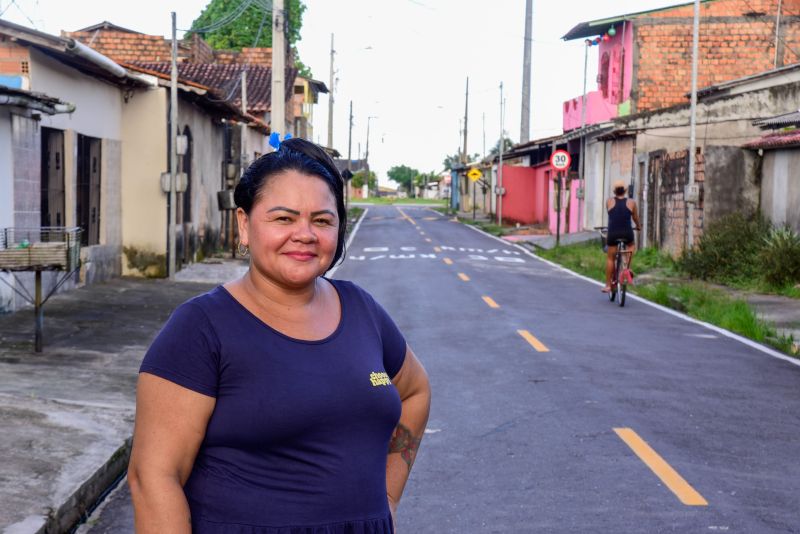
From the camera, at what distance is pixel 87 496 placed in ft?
20.1

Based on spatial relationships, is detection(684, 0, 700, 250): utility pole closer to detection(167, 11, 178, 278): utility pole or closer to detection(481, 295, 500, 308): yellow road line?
detection(481, 295, 500, 308): yellow road line

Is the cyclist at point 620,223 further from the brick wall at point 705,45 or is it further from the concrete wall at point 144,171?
the brick wall at point 705,45

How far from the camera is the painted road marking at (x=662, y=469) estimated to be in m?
6.25

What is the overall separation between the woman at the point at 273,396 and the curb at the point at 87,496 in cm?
303

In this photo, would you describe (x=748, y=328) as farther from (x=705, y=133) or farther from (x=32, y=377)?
(x=705, y=133)

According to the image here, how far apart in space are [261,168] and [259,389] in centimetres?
59

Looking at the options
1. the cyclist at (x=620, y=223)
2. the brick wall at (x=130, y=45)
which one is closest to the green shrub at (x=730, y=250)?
the cyclist at (x=620, y=223)

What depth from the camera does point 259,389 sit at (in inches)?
99.0

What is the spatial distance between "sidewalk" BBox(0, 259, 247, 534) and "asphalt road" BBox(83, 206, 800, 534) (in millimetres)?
343

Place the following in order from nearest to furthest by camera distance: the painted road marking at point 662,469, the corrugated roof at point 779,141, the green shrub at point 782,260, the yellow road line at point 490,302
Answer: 1. the painted road marking at point 662,469
2. the yellow road line at point 490,302
3. the green shrub at point 782,260
4. the corrugated roof at point 779,141

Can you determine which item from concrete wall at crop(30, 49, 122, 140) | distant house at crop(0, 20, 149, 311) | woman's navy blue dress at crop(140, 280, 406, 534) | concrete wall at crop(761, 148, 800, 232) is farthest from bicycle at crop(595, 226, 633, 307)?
woman's navy blue dress at crop(140, 280, 406, 534)

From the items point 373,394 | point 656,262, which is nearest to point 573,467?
point 373,394

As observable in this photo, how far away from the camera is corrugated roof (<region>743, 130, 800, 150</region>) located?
834 inches

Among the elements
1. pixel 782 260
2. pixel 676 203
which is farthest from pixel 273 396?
pixel 676 203
